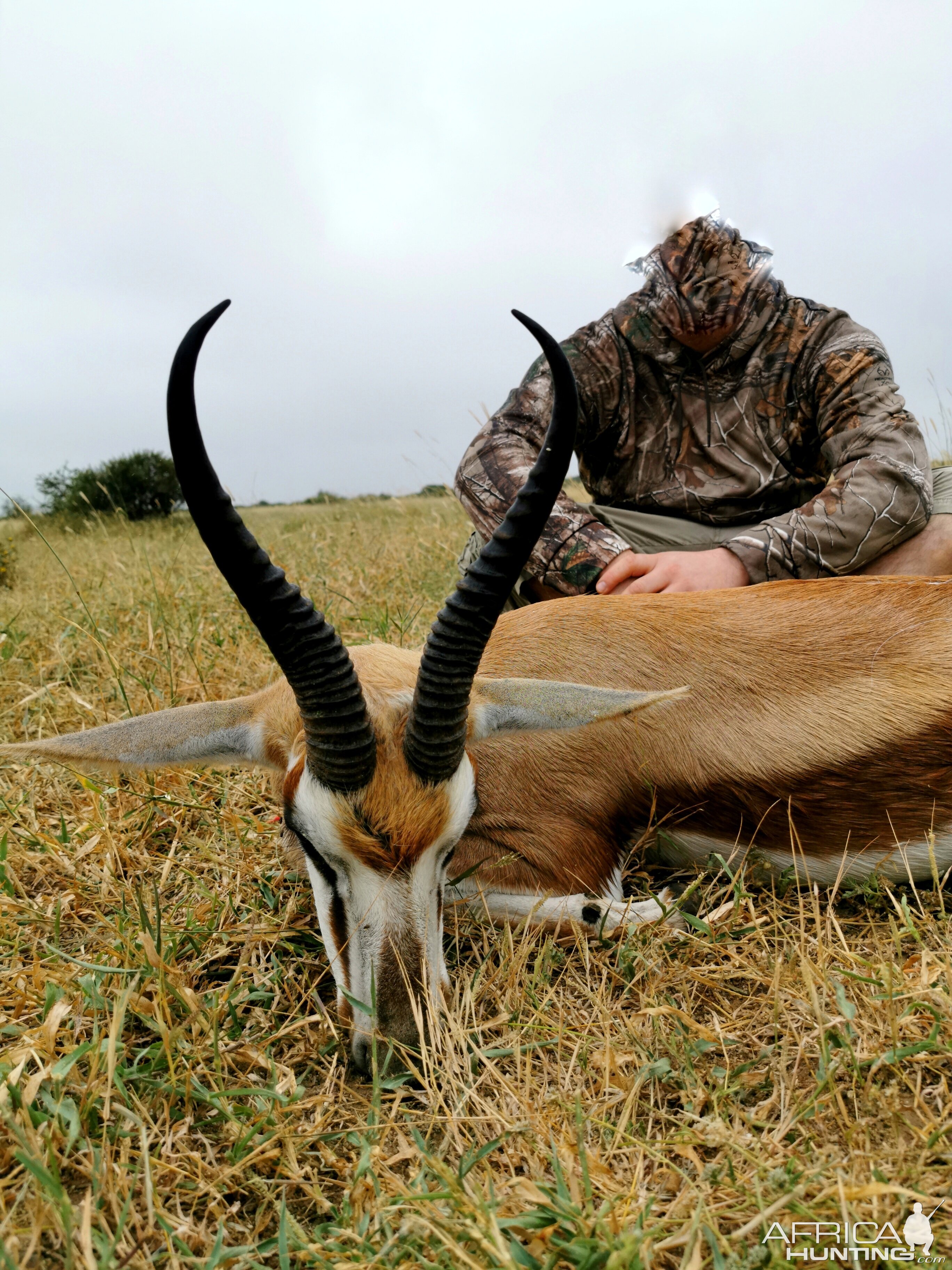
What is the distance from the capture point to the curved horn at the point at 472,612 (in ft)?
7.93

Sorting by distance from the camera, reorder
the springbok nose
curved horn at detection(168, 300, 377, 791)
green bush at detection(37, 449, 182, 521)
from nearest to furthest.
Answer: curved horn at detection(168, 300, 377, 791) < the springbok nose < green bush at detection(37, 449, 182, 521)

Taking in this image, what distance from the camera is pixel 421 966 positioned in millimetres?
2408

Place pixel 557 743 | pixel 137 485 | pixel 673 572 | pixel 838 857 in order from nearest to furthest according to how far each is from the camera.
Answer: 1. pixel 838 857
2. pixel 557 743
3. pixel 673 572
4. pixel 137 485

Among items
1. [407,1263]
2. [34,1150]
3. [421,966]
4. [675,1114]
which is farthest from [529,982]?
[34,1150]

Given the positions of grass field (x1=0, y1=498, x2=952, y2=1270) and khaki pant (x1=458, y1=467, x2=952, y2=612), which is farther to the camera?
khaki pant (x1=458, y1=467, x2=952, y2=612)

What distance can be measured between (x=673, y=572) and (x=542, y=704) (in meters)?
1.99

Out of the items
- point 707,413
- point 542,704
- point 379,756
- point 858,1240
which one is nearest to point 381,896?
point 379,756

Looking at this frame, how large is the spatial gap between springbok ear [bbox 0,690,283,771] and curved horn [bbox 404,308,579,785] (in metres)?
0.70

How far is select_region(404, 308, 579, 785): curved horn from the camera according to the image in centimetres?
242

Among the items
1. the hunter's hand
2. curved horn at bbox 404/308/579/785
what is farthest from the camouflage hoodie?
curved horn at bbox 404/308/579/785

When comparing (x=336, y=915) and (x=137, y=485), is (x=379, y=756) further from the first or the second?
(x=137, y=485)

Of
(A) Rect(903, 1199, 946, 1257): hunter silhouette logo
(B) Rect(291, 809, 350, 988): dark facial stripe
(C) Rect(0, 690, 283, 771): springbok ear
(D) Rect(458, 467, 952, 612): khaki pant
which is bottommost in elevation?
(A) Rect(903, 1199, 946, 1257): hunter silhouette logo

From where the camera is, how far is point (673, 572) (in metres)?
4.56

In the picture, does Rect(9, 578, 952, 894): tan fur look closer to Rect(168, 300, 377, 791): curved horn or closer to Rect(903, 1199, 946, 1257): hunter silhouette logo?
Rect(168, 300, 377, 791): curved horn
